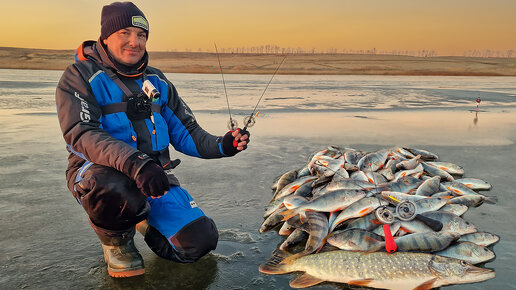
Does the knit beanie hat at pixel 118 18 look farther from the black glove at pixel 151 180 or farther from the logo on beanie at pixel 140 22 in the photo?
the black glove at pixel 151 180

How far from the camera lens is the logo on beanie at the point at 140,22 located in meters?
3.07

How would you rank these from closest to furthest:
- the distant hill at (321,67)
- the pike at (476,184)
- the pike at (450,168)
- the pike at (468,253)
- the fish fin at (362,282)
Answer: the fish fin at (362,282), the pike at (468,253), the pike at (476,184), the pike at (450,168), the distant hill at (321,67)

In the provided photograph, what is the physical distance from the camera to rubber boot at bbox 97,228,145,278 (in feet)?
9.19

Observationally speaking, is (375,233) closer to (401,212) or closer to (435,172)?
(401,212)

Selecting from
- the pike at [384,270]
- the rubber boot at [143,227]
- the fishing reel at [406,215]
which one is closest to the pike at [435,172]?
the fishing reel at [406,215]

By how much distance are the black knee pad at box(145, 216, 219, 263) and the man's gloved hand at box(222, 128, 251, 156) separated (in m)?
0.66

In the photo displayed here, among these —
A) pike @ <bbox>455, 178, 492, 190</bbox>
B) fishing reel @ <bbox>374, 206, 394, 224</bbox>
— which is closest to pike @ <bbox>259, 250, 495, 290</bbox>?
fishing reel @ <bbox>374, 206, 394, 224</bbox>

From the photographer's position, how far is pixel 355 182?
4.06 metres

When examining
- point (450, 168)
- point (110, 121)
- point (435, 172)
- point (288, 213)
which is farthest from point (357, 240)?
point (450, 168)

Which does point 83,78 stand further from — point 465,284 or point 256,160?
point 256,160

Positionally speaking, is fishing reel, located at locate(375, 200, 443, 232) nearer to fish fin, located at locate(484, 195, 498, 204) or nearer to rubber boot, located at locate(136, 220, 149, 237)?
fish fin, located at locate(484, 195, 498, 204)

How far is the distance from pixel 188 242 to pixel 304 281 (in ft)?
3.01

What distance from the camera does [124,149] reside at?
262cm

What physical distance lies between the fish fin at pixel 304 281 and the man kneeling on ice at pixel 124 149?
733 mm
